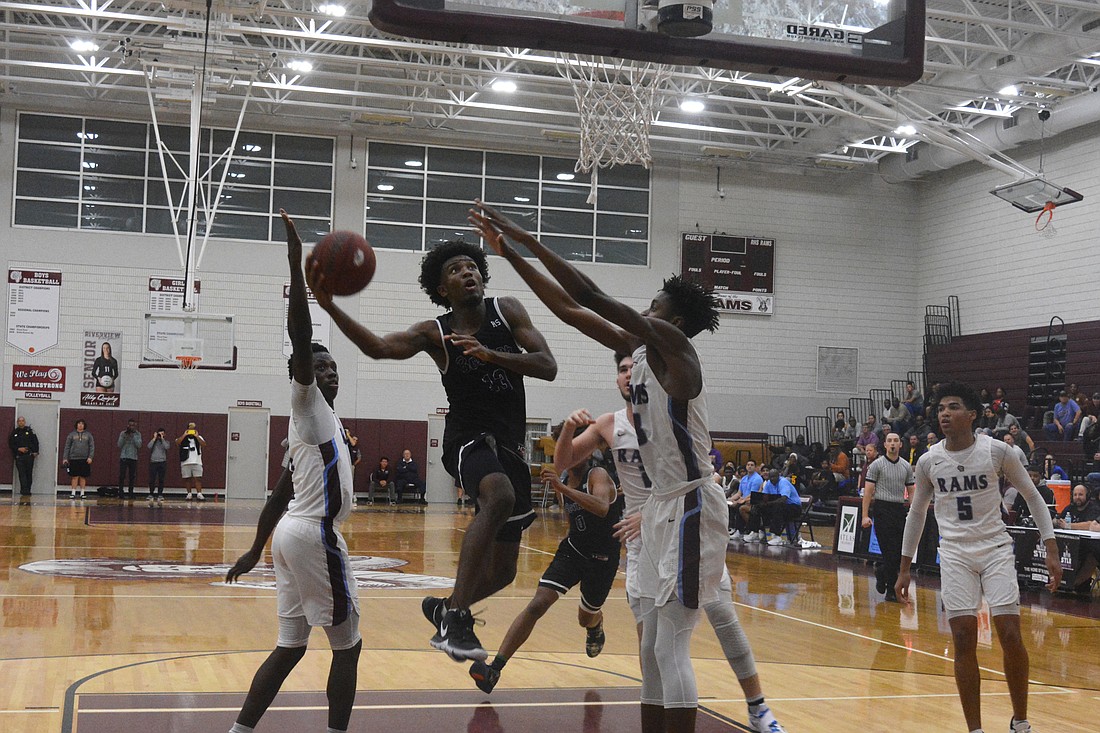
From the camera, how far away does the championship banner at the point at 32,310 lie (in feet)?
79.7

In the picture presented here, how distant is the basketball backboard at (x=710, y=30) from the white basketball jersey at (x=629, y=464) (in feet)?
6.37

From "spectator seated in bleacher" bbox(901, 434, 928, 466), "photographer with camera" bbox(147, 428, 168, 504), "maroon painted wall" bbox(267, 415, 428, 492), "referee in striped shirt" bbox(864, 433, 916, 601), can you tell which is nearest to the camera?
"referee in striped shirt" bbox(864, 433, 916, 601)

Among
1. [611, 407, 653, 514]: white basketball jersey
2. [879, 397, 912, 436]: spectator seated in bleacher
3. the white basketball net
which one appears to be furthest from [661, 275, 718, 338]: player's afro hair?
[879, 397, 912, 436]: spectator seated in bleacher

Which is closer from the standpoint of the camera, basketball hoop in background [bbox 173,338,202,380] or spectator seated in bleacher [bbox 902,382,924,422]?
basketball hoop in background [bbox 173,338,202,380]

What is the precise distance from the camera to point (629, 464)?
19.5ft

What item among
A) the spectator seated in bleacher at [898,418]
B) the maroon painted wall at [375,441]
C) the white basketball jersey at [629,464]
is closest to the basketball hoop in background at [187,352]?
the maroon painted wall at [375,441]

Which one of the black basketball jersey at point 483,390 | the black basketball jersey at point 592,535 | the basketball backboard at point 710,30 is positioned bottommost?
the black basketball jersey at point 592,535

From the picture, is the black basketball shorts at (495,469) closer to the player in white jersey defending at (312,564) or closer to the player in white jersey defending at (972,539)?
the player in white jersey defending at (312,564)

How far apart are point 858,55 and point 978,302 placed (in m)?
22.7

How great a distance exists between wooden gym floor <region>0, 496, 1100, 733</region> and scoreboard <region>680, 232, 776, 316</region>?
14301mm

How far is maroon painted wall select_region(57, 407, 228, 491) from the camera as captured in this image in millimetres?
24656

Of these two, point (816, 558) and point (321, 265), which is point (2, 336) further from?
point (321, 265)

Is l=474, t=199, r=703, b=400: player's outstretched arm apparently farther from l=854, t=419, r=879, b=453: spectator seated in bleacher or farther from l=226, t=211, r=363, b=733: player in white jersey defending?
l=854, t=419, r=879, b=453: spectator seated in bleacher

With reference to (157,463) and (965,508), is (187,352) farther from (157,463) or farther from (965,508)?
(965,508)
